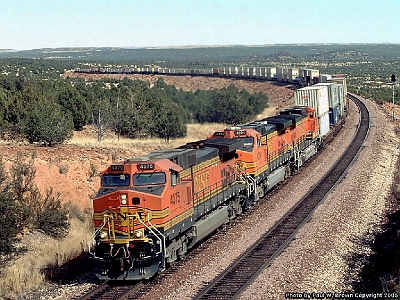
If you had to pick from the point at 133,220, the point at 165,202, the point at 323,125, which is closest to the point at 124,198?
the point at 133,220

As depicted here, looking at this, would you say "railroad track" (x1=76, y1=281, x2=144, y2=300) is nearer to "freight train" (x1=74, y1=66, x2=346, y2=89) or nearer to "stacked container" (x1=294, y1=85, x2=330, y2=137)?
"stacked container" (x1=294, y1=85, x2=330, y2=137)

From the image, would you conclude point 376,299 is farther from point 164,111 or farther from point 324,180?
point 164,111

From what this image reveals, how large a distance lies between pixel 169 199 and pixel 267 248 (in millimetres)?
4680

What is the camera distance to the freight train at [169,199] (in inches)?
727

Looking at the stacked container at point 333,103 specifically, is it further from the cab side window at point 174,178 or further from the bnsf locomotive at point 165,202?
the cab side window at point 174,178

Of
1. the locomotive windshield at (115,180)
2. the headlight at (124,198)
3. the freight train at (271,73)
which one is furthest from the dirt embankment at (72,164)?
the freight train at (271,73)

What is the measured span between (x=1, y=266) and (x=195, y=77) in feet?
383

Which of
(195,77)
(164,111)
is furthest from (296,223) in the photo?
(195,77)

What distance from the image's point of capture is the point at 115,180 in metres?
19.0

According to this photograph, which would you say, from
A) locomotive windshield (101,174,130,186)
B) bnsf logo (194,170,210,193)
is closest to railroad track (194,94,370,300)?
bnsf logo (194,170,210,193)

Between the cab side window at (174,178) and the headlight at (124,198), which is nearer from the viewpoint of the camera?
the headlight at (124,198)

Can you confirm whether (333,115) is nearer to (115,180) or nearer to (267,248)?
(267,248)

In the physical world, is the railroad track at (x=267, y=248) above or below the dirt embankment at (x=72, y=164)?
below

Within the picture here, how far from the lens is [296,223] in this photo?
2545 cm
